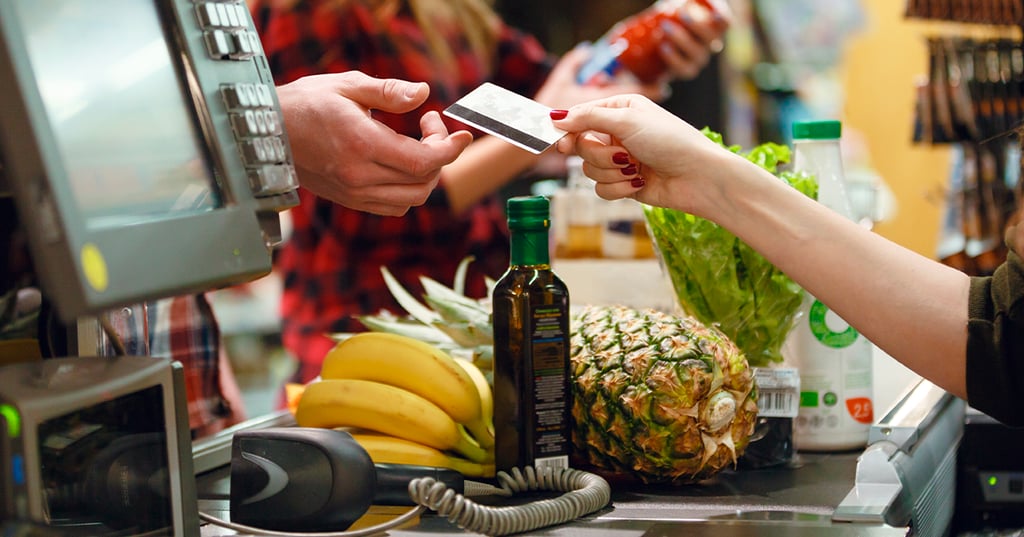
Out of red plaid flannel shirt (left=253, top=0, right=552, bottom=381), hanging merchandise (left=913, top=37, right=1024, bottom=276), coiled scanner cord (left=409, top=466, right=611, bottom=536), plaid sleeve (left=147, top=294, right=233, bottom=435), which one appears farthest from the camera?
hanging merchandise (left=913, top=37, right=1024, bottom=276)

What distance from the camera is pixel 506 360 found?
1165 millimetres

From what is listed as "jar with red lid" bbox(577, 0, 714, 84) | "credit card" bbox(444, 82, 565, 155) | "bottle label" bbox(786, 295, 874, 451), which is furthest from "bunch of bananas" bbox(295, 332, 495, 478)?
"jar with red lid" bbox(577, 0, 714, 84)

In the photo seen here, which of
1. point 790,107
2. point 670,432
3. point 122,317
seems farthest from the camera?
point 790,107

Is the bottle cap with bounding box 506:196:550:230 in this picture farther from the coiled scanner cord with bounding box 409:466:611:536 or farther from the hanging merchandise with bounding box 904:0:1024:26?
the hanging merchandise with bounding box 904:0:1024:26

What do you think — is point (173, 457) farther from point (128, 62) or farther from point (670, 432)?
point (670, 432)

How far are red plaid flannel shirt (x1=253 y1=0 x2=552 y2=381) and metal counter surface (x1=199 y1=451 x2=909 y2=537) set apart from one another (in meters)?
1.11

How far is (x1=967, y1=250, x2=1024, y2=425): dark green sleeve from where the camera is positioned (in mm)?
1145

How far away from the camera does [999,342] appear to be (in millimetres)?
1149

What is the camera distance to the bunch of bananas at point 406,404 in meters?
1.18

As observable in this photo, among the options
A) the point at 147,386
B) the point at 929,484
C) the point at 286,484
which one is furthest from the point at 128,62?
the point at 929,484

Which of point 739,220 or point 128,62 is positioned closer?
point 128,62

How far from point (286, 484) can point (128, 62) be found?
43 cm

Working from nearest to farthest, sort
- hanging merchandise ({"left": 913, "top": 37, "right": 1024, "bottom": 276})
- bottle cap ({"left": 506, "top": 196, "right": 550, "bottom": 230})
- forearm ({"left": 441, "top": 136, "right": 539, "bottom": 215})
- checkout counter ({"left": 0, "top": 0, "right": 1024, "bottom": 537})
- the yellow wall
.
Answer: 1. checkout counter ({"left": 0, "top": 0, "right": 1024, "bottom": 537})
2. bottle cap ({"left": 506, "top": 196, "right": 550, "bottom": 230})
3. forearm ({"left": 441, "top": 136, "right": 539, "bottom": 215})
4. hanging merchandise ({"left": 913, "top": 37, "right": 1024, "bottom": 276})
5. the yellow wall

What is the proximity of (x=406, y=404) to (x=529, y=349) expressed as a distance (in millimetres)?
146
